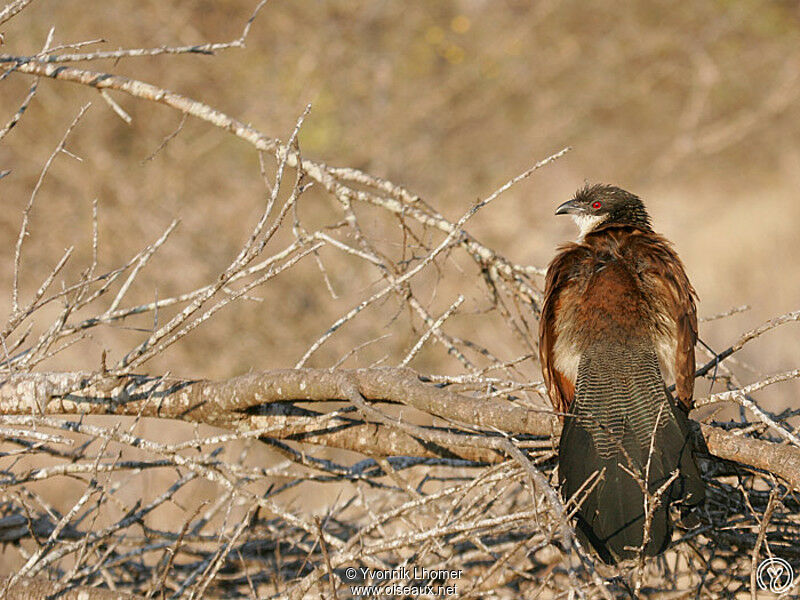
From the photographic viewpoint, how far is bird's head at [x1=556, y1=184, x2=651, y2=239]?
3.99 m

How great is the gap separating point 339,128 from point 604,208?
5036mm

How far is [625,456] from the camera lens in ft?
8.32

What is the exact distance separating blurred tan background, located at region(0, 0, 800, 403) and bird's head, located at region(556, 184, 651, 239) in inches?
149

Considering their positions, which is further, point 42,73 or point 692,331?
point 692,331

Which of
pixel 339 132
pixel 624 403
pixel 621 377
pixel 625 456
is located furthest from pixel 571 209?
pixel 339 132

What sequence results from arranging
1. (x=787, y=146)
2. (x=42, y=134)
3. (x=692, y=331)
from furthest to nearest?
1. (x=787, y=146)
2. (x=42, y=134)
3. (x=692, y=331)

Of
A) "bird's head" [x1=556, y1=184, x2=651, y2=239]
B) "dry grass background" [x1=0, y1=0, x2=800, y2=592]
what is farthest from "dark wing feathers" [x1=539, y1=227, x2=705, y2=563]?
"dry grass background" [x1=0, y1=0, x2=800, y2=592]

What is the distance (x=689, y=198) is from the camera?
483 inches

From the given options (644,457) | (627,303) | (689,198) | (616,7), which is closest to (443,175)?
(616,7)

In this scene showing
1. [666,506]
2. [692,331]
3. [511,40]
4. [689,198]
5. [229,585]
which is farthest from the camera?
[689,198]

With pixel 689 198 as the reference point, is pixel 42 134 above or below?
below

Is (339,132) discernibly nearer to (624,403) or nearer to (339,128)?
(339,128)

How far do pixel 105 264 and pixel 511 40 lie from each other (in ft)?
15.0

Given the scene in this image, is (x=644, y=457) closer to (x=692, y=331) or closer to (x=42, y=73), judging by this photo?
(x=692, y=331)
